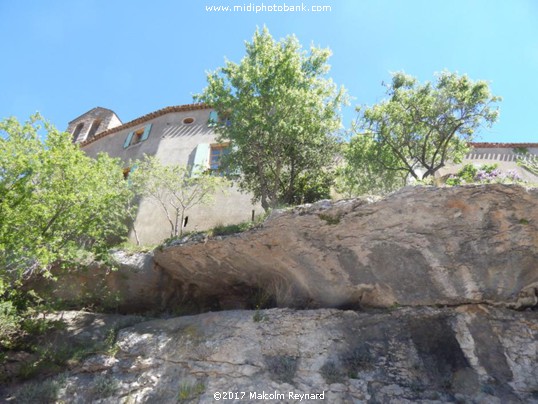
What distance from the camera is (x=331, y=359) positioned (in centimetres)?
720

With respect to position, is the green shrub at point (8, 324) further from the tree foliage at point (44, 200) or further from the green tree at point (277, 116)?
the green tree at point (277, 116)

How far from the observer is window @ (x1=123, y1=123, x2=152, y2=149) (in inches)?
737

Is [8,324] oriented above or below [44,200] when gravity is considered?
below

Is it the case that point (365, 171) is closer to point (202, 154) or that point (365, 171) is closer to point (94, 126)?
point (202, 154)

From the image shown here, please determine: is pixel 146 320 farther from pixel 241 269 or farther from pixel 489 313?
pixel 489 313

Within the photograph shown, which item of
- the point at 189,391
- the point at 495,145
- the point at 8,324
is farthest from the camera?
the point at 495,145

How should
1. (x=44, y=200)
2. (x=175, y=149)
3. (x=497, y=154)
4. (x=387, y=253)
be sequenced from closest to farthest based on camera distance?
(x=387, y=253)
(x=44, y=200)
(x=497, y=154)
(x=175, y=149)

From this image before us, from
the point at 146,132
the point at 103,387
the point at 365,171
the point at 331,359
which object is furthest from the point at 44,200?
the point at 146,132

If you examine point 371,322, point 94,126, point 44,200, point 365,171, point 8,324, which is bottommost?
point 8,324

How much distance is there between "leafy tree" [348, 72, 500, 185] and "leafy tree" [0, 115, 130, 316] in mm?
7721

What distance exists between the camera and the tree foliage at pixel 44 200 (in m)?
8.23

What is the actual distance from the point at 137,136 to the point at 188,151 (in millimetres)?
4161

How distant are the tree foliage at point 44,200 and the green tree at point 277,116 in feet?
12.9

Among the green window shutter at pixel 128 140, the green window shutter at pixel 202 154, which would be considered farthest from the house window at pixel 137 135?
the green window shutter at pixel 202 154
